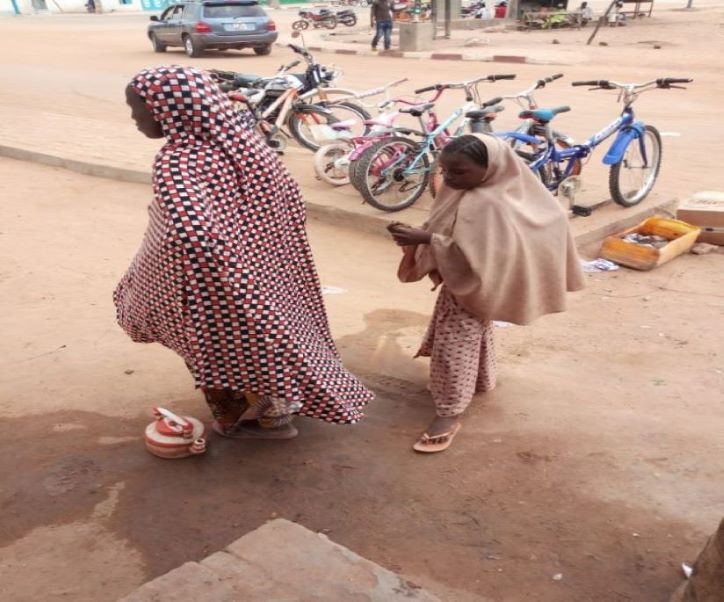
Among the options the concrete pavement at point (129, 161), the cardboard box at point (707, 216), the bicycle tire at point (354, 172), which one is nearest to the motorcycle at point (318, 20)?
the concrete pavement at point (129, 161)

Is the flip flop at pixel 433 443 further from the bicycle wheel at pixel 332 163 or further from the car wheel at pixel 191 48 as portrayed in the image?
the car wheel at pixel 191 48

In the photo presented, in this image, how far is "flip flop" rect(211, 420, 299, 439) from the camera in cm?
316

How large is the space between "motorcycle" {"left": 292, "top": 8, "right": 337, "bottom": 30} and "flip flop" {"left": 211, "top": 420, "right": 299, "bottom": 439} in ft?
92.1

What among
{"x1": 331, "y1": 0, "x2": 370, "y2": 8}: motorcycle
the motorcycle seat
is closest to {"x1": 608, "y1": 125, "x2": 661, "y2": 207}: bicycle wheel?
the motorcycle seat

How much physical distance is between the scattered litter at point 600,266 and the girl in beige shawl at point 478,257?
2.43 metres

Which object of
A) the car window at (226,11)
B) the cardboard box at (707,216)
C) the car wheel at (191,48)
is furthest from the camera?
the car wheel at (191,48)

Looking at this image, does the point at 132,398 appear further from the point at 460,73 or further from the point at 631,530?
the point at 460,73

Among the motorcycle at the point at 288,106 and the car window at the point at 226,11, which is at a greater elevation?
the car window at the point at 226,11

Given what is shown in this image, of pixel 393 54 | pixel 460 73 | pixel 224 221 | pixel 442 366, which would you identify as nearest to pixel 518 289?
pixel 442 366

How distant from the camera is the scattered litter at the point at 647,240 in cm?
557

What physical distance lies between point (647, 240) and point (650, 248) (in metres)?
0.39

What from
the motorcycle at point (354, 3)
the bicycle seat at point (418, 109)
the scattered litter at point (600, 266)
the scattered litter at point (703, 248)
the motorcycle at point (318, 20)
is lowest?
the motorcycle at point (354, 3)

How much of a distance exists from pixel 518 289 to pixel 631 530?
3.29 feet

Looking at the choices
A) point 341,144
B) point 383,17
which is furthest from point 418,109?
point 383,17
